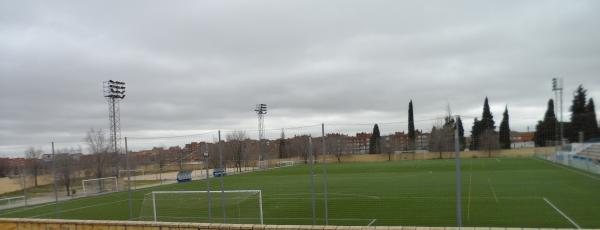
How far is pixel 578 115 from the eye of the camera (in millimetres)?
36281

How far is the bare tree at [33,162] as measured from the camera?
19639 mm

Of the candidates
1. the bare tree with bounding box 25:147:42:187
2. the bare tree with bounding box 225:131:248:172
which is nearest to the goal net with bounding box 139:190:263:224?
the bare tree with bounding box 25:147:42:187

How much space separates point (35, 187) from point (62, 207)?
4027 mm

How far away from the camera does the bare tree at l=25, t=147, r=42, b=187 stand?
773 inches

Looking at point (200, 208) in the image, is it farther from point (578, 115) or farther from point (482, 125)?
point (578, 115)

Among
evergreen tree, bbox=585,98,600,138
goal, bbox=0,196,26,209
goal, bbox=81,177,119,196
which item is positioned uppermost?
evergreen tree, bbox=585,98,600,138

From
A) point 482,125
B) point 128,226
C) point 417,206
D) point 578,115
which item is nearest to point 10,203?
point 128,226

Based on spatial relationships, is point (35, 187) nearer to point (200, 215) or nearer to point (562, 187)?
point (200, 215)

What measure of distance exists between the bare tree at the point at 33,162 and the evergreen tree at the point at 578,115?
36.7 meters

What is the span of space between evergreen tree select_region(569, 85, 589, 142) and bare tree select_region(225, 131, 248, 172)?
87.2 ft

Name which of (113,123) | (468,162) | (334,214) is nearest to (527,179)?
(334,214)

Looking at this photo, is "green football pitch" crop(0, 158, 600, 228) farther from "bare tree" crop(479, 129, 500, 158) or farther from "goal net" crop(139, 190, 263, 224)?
"bare tree" crop(479, 129, 500, 158)

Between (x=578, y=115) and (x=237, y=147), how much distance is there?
27970 mm

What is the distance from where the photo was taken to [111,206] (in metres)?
21.4
